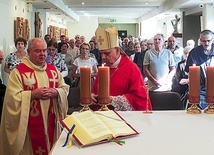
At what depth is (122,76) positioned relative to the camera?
286 cm

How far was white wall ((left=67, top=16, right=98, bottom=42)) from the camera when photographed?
2338 centimetres

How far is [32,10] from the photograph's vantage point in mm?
10664

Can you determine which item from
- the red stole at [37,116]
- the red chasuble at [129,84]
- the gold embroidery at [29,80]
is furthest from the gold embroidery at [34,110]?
the red chasuble at [129,84]

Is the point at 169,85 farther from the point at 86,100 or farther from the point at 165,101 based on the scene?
the point at 86,100

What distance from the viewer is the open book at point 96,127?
5.32 feet

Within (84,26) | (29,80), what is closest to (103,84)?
(29,80)

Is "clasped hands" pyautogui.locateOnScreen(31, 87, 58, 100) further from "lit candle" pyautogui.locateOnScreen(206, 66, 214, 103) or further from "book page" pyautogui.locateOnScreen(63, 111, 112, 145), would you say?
"lit candle" pyautogui.locateOnScreen(206, 66, 214, 103)

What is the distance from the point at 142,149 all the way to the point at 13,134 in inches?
75.0

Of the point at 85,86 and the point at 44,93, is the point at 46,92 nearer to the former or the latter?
the point at 44,93

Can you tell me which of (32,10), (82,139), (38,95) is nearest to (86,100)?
(82,139)

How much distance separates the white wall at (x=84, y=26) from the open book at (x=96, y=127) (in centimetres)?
2181

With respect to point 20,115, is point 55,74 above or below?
above

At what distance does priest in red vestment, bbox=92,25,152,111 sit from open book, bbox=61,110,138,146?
0.79 metres

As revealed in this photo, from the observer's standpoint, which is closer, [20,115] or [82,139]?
[82,139]
